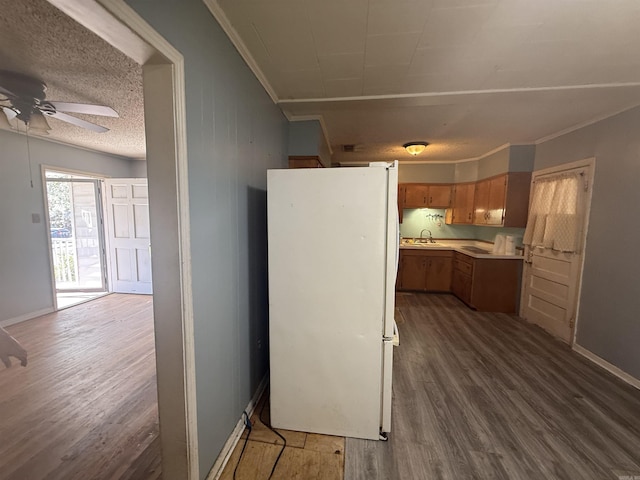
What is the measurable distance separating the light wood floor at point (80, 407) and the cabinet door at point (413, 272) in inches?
160

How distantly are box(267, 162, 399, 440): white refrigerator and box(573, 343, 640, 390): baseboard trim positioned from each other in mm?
2380

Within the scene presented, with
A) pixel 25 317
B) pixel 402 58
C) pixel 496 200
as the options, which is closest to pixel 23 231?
pixel 25 317

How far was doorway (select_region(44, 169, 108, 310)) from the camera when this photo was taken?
4.88 meters

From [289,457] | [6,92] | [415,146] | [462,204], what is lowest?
[289,457]

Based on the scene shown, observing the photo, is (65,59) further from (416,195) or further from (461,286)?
(461,286)

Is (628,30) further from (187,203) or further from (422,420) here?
(422,420)

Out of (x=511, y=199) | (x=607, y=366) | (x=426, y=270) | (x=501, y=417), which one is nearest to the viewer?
(x=501, y=417)

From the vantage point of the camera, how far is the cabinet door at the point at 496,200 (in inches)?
153

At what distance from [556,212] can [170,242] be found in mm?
4162

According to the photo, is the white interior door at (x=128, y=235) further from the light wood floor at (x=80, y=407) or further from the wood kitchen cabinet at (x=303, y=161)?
the wood kitchen cabinet at (x=303, y=161)

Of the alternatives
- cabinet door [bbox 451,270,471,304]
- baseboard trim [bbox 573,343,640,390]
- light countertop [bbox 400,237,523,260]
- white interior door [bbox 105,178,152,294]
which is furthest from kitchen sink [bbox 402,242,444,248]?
white interior door [bbox 105,178,152,294]

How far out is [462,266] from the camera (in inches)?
173

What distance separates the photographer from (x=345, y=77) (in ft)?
6.57

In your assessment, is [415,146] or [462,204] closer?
[415,146]
